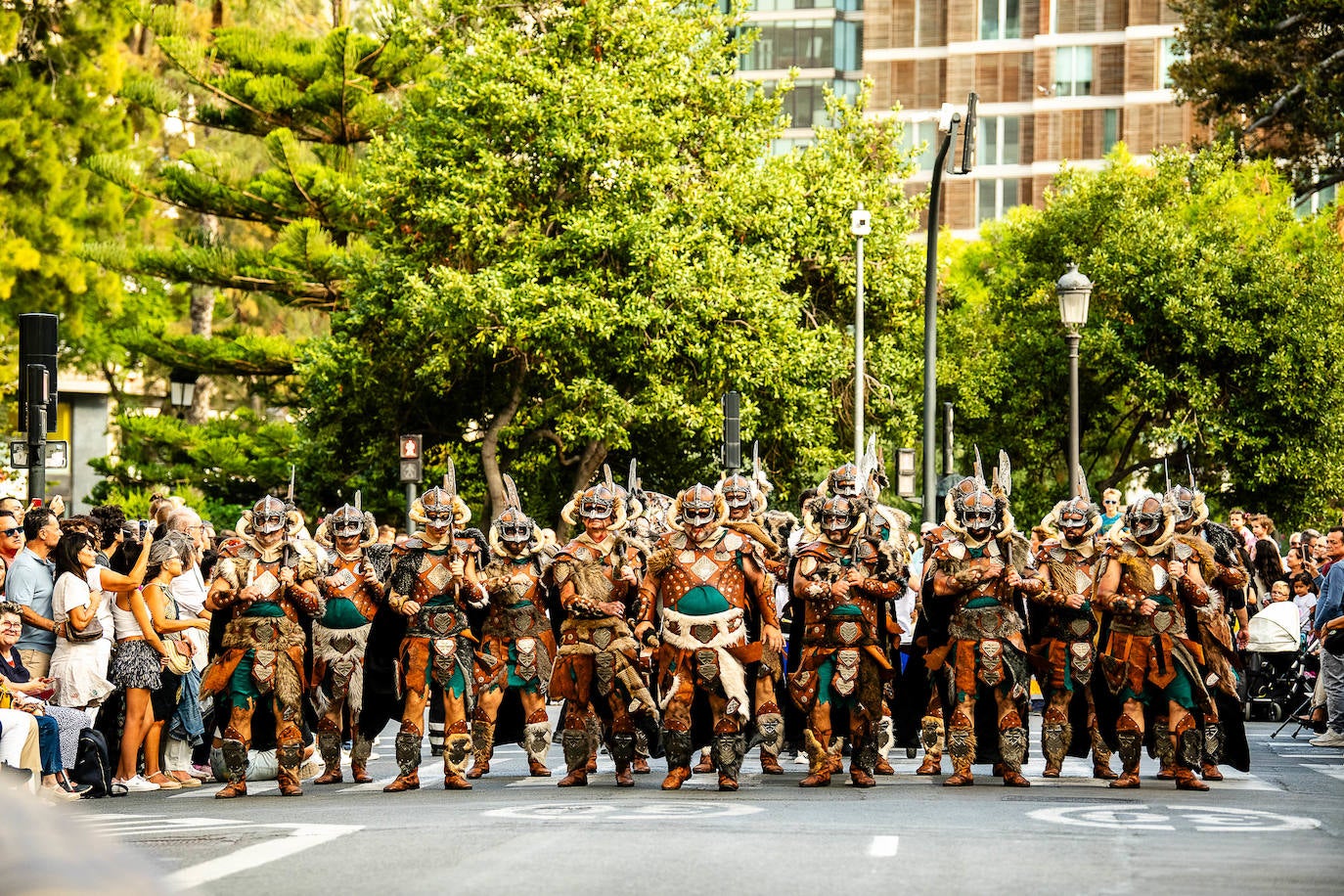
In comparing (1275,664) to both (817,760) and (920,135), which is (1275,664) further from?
(920,135)

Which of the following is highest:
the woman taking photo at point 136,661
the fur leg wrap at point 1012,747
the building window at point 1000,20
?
the building window at point 1000,20

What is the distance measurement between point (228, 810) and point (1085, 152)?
6253 cm

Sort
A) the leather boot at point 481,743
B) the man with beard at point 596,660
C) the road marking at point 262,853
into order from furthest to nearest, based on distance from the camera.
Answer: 1. the leather boot at point 481,743
2. the man with beard at point 596,660
3. the road marking at point 262,853

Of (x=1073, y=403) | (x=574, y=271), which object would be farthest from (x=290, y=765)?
(x=574, y=271)

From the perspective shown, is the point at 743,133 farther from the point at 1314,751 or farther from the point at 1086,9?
the point at 1086,9

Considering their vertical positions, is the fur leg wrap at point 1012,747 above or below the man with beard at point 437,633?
below

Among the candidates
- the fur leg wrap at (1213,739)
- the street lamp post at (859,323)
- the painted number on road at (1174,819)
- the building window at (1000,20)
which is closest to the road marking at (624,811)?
the painted number on road at (1174,819)

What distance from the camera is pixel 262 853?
32.4 feet

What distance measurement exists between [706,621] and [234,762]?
313cm

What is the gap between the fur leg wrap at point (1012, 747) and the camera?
44.4 ft

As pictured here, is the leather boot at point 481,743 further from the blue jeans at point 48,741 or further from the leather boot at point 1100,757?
the leather boot at point 1100,757

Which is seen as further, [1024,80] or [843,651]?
[1024,80]

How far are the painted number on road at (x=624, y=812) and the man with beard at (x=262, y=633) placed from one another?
1.99 metres

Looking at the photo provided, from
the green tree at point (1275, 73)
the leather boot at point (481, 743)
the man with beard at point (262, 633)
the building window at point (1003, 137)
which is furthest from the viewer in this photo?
the building window at point (1003, 137)
